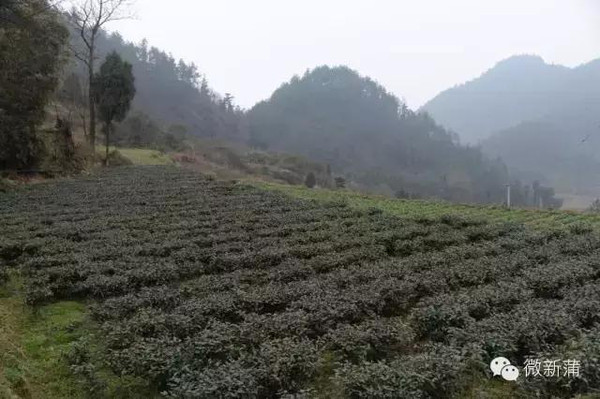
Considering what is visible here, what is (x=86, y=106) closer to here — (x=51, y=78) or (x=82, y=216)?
(x=51, y=78)

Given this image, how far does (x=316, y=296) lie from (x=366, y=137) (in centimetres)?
9838

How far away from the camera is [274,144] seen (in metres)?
103

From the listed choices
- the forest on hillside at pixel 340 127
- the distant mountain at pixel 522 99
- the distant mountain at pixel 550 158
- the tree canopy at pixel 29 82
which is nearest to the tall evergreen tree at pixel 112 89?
the tree canopy at pixel 29 82

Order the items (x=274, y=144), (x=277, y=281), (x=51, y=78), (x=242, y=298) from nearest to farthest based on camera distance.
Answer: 1. (x=242, y=298)
2. (x=277, y=281)
3. (x=51, y=78)
4. (x=274, y=144)

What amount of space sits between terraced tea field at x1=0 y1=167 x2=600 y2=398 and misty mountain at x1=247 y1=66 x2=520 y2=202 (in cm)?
6696

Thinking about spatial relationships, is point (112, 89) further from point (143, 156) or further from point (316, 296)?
point (316, 296)

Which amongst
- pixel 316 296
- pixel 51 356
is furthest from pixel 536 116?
pixel 51 356

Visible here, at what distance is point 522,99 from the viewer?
135m

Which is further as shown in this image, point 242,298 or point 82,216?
point 82,216

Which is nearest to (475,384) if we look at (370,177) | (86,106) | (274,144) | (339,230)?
(339,230)

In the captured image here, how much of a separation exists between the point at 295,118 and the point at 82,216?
93577 millimetres

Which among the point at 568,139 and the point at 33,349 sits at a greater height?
the point at 568,139

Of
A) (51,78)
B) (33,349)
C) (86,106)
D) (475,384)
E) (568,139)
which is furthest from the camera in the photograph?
(568,139)

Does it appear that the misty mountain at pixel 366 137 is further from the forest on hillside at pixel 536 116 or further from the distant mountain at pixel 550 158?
the forest on hillside at pixel 536 116
